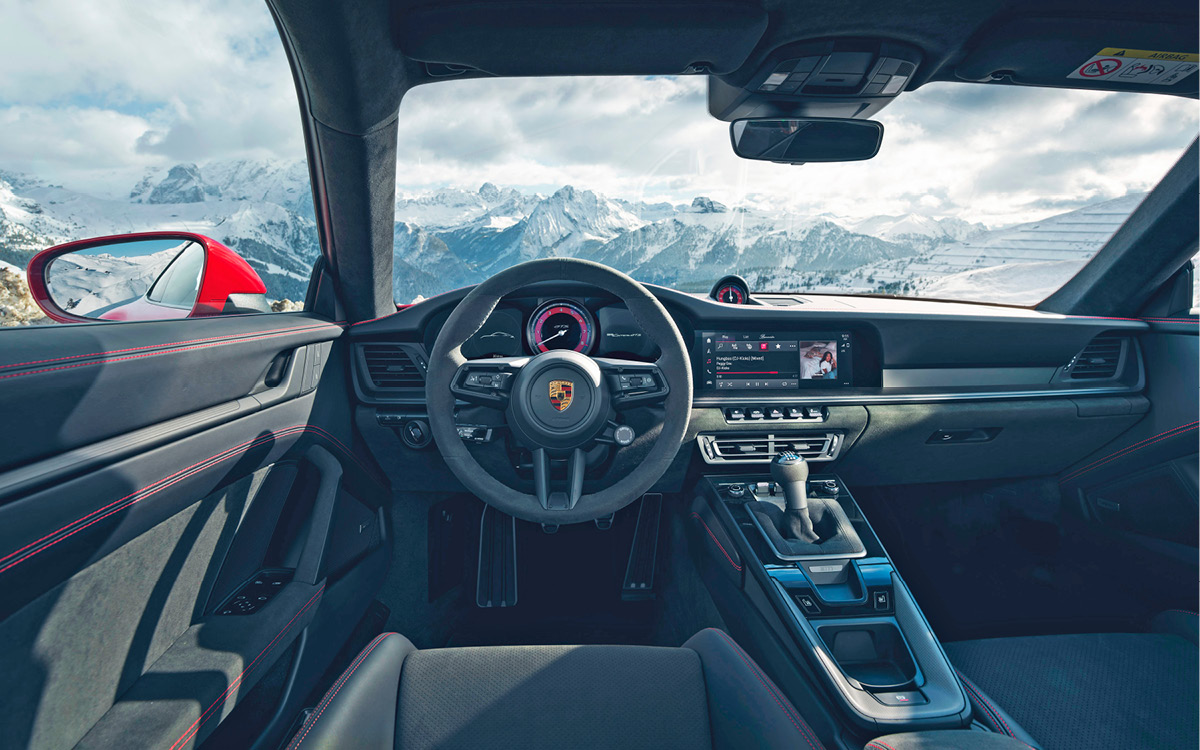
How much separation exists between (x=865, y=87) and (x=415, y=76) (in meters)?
1.59

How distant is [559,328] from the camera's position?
91.4 inches

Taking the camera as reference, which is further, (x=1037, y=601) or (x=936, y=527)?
(x=936, y=527)

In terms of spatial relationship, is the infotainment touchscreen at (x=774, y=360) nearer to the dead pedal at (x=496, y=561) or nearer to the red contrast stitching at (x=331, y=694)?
the dead pedal at (x=496, y=561)

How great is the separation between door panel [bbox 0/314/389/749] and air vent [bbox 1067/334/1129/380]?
333 centimetres

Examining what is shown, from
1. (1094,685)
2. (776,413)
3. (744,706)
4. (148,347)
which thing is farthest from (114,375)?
(1094,685)

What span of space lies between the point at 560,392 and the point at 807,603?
1114 millimetres

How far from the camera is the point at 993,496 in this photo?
10.3 ft

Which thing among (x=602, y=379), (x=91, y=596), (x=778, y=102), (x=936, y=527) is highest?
(x=778, y=102)

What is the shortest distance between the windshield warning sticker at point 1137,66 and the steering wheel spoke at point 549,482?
2.25 meters

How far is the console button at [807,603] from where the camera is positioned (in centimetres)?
199

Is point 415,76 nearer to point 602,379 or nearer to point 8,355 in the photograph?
point 602,379

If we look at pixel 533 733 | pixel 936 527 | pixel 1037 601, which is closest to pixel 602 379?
pixel 533 733

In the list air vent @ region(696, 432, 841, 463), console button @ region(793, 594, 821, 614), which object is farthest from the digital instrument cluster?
Answer: console button @ region(793, 594, 821, 614)

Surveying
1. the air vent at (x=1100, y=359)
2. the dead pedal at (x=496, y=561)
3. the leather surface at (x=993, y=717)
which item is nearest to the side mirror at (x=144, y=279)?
the dead pedal at (x=496, y=561)
